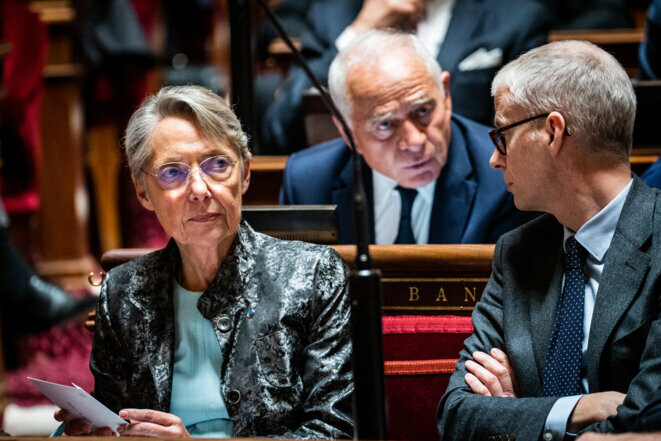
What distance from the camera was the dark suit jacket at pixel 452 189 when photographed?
7.70 ft

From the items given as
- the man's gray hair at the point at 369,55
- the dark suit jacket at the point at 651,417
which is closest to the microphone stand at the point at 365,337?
the dark suit jacket at the point at 651,417

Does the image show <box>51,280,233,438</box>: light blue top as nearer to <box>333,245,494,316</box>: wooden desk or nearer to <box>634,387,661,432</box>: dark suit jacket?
<box>333,245,494,316</box>: wooden desk

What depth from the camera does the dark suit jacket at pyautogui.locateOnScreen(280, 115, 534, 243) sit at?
235 centimetres

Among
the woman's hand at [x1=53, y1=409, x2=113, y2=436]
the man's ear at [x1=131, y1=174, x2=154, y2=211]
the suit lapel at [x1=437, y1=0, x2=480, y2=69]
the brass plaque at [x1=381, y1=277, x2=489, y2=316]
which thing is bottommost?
the woman's hand at [x1=53, y1=409, x2=113, y2=436]

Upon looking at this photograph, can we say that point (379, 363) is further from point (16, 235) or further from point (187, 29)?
point (187, 29)

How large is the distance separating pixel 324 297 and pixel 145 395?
0.42 metres

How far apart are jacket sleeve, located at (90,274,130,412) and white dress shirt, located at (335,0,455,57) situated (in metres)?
1.83

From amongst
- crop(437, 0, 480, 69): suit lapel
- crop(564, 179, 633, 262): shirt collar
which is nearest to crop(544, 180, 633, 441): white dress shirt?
crop(564, 179, 633, 262): shirt collar

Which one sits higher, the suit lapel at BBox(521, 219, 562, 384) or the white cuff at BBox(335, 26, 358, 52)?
the white cuff at BBox(335, 26, 358, 52)

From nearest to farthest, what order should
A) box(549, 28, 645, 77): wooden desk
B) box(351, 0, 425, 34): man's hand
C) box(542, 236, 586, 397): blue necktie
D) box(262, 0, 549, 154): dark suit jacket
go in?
box(542, 236, 586, 397): blue necktie, box(262, 0, 549, 154): dark suit jacket, box(351, 0, 425, 34): man's hand, box(549, 28, 645, 77): wooden desk

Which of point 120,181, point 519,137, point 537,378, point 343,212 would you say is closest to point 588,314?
point 537,378

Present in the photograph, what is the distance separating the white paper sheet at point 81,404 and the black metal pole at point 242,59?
1290mm

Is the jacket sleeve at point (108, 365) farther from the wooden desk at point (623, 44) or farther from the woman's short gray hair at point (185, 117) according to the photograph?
the wooden desk at point (623, 44)

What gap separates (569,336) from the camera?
1.59 meters
